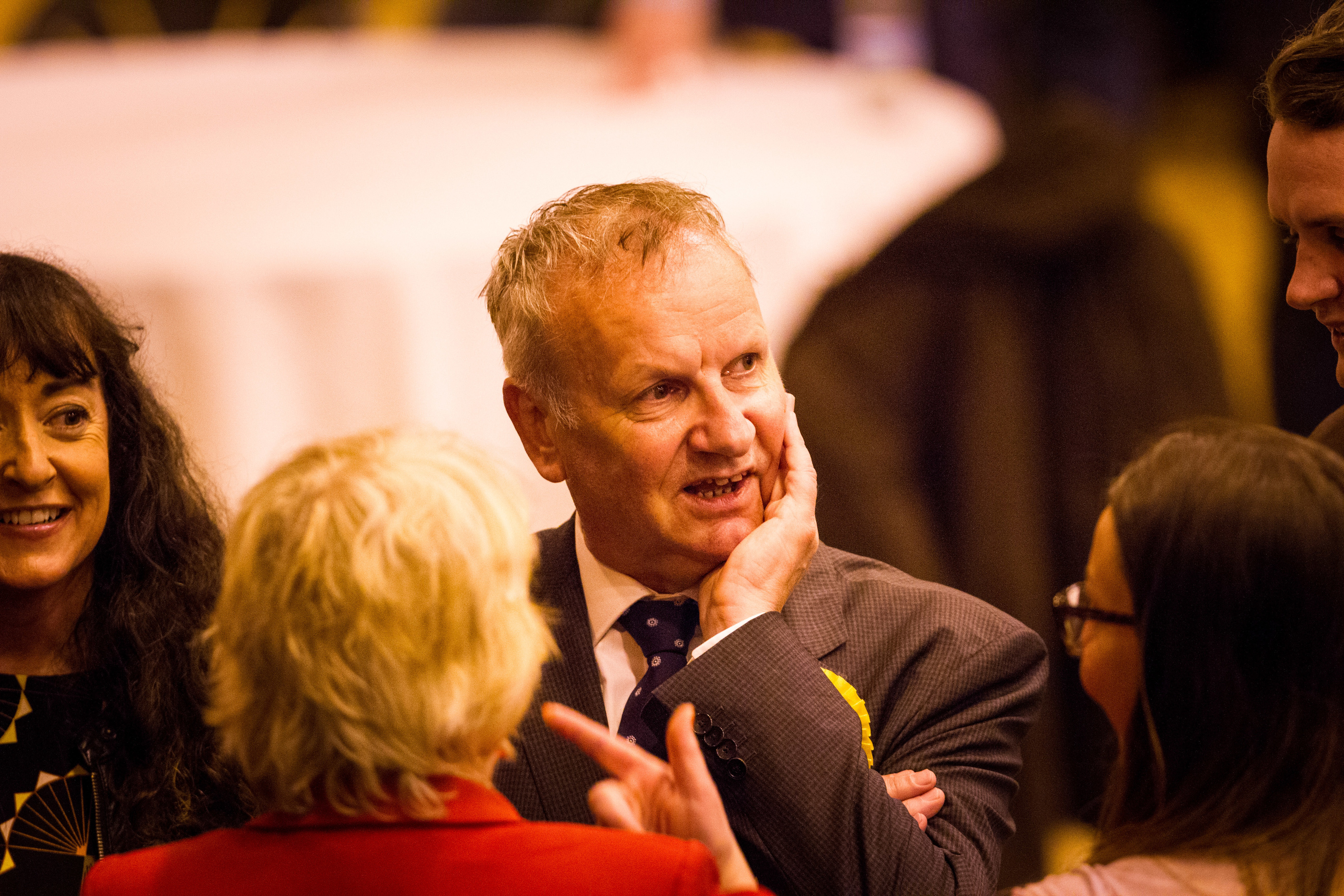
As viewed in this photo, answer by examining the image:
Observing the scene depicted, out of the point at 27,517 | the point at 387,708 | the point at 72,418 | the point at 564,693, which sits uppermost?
the point at 72,418

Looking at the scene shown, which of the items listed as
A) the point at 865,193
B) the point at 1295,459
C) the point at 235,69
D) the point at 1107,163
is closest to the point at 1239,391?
the point at 1107,163

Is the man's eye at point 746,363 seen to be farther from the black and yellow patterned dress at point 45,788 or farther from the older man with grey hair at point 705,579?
the black and yellow patterned dress at point 45,788

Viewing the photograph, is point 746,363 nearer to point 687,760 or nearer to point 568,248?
point 568,248

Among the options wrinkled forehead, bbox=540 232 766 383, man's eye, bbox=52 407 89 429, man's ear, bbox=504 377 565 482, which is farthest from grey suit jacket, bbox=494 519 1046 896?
man's eye, bbox=52 407 89 429

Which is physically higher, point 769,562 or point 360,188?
point 360,188

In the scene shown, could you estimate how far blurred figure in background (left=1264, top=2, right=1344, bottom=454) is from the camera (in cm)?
167

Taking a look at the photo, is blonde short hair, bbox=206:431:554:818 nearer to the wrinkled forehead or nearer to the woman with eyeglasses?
the wrinkled forehead

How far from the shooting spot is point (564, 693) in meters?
1.89

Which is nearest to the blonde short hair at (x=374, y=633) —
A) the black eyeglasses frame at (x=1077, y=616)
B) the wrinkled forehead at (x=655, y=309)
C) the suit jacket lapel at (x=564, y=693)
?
the suit jacket lapel at (x=564, y=693)

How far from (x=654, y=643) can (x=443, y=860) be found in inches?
24.3

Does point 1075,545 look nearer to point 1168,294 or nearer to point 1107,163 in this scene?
point 1168,294

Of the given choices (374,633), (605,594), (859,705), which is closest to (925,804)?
(859,705)

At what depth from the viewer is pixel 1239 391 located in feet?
14.8

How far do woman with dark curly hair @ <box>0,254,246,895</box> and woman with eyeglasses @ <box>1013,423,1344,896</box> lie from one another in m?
1.20
